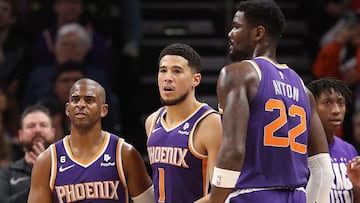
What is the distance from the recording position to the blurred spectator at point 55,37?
9.98m

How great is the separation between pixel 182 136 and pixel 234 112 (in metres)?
1.17

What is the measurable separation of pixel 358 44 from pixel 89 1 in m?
3.08

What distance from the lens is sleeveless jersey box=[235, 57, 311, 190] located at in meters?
5.02

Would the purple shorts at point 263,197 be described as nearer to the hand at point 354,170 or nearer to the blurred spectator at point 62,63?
the hand at point 354,170

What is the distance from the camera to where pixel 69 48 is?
31.7 ft

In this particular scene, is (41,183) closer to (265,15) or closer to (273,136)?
(273,136)

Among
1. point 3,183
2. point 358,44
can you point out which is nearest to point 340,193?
point 3,183

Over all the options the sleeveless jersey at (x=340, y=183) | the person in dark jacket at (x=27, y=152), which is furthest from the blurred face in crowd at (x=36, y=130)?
the sleeveless jersey at (x=340, y=183)

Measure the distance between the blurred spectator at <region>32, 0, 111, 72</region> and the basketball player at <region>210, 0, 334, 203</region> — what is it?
192 inches

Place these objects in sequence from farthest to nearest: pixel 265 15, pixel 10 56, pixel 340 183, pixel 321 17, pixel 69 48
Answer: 1. pixel 321 17
2. pixel 10 56
3. pixel 69 48
4. pixel 340 183
5. pixel 265 15

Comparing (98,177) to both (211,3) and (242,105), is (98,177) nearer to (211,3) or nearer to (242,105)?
(242,105)

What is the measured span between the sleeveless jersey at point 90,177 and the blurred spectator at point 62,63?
3.13m

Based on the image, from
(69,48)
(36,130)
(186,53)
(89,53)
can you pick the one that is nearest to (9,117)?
(69,48)

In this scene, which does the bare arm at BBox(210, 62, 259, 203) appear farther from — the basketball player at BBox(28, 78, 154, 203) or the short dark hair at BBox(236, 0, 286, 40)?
the basketball player at BBox(28, 78, 154, 203)
